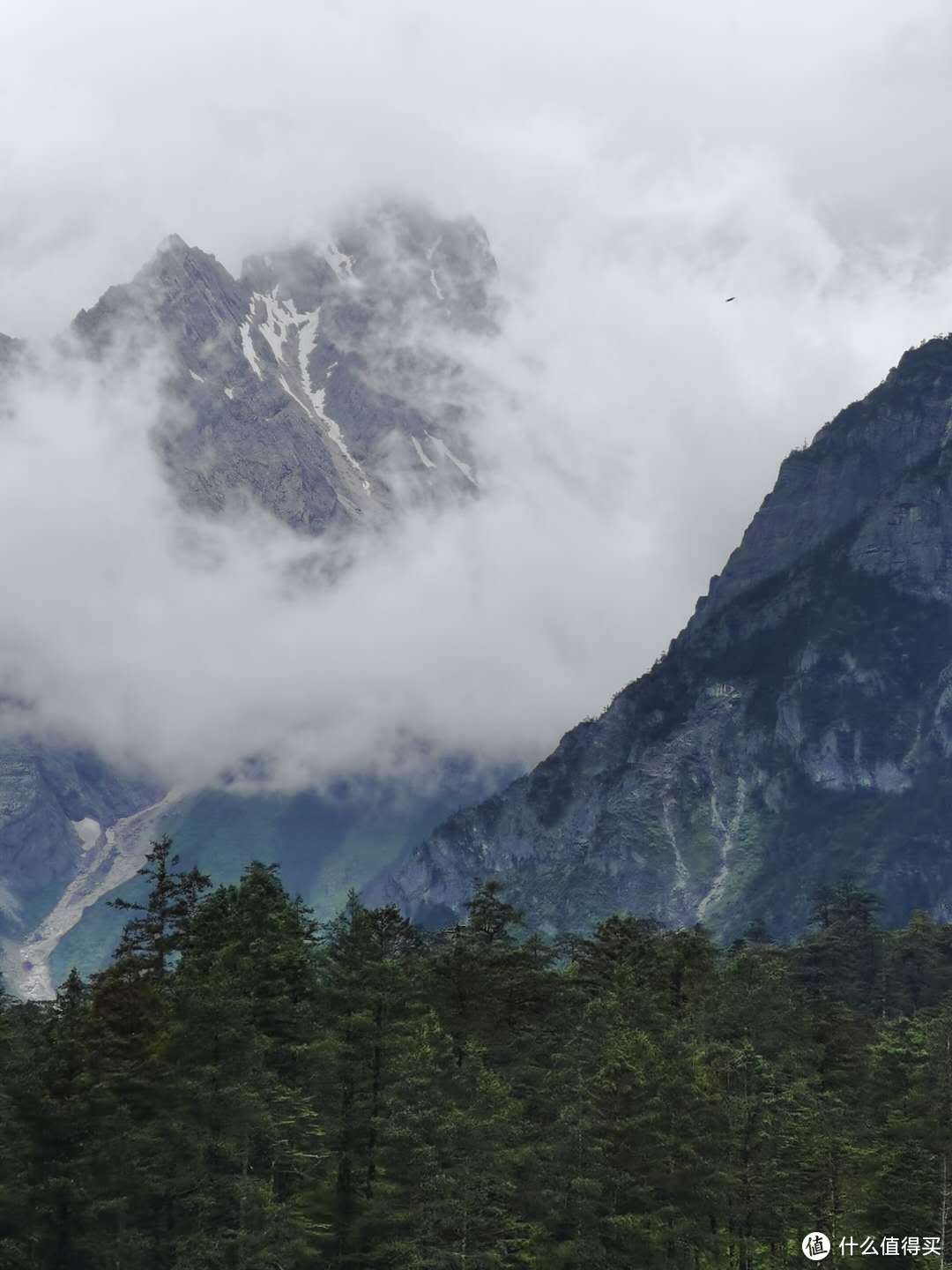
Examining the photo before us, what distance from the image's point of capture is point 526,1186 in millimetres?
79750

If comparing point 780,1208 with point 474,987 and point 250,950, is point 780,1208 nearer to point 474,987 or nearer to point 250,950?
point 474,987

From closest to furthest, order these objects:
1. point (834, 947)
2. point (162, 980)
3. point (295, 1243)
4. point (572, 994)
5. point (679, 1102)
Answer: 1. point (295, 1243)
2. point (679, 1102)
3. point (162, 980)
4. point (572, 994)
5. point (834, 947)

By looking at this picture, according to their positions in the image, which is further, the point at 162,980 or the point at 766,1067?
the point at 766,1067

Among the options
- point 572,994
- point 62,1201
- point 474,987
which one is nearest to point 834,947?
point 572,994

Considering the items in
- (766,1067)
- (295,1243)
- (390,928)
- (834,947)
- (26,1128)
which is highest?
(834,947)

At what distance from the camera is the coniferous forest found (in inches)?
2908

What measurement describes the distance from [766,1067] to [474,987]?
19.5 meters

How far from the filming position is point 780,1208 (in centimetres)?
8719

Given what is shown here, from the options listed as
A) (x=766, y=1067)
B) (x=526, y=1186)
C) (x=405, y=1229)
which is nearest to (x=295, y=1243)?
(x=405, y=1229)

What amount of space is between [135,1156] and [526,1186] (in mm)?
20312

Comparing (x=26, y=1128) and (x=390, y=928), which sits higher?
(x=390, y=928)

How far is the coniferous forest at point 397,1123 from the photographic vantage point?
2908 inches

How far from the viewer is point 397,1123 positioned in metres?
78.3

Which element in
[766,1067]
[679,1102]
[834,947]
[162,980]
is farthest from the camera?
[834,947]
